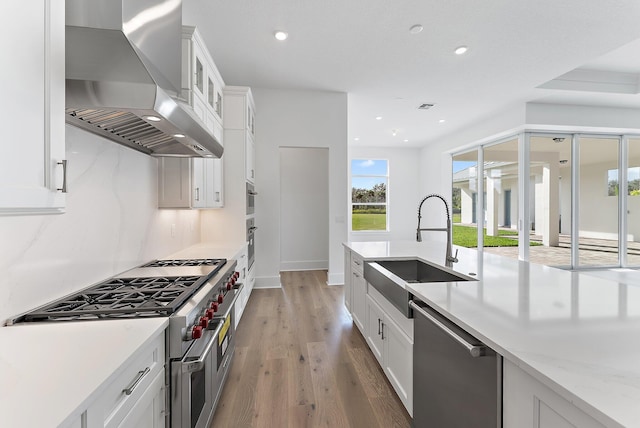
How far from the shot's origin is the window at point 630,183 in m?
5.38

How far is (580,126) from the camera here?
504cm

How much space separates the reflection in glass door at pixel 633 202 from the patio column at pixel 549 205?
1.22 meters

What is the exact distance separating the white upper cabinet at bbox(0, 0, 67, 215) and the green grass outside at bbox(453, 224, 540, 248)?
6.51 meters

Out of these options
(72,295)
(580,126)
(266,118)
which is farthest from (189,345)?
(580,126)

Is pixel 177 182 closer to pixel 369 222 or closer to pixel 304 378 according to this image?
pixel 304 378

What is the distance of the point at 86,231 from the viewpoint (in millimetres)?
1648

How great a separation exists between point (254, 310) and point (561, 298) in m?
3.14

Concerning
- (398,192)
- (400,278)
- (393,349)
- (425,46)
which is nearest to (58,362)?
(393,349)

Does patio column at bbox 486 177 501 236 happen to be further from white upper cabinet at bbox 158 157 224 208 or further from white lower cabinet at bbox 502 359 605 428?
white lower cabinet at bbox 502 359 605 428

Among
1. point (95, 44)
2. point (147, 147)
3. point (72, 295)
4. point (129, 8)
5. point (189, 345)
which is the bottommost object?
point (189, 345)

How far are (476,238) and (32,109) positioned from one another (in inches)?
Answer: 287

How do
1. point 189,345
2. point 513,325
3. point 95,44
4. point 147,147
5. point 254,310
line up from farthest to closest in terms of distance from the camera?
point 254,310 → point 147,147 → point 189,345 → point 95,44 → point 513,325

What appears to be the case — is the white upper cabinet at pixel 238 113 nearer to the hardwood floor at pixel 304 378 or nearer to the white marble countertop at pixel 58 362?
the hardwood floor at pixel 304 378

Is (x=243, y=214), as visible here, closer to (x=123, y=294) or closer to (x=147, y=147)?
(x=147, y=147)
